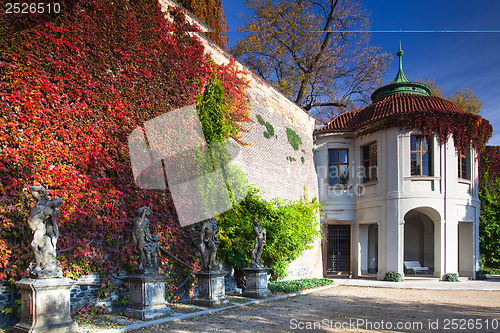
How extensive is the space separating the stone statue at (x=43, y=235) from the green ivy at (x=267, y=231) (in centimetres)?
483

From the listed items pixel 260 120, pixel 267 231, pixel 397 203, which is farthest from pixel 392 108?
pixel 267 231

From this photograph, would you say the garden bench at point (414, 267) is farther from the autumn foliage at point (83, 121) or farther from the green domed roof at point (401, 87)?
the autumn foliage at point (83, 121)

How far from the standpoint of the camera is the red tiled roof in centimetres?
1636

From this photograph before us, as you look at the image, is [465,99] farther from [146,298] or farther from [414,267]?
[146,298]

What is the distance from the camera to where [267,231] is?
1170cm

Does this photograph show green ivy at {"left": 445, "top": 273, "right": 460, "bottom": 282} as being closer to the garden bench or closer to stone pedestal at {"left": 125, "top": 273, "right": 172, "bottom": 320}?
the garden bench

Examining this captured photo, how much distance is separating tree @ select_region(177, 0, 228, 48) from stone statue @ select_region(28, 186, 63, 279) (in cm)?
997

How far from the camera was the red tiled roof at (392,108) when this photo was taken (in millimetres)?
16359

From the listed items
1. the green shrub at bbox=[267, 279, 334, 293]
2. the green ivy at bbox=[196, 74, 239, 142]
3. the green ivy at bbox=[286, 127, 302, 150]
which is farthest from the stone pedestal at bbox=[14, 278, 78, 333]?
the green ivy at bbox=[286, 127, 302, 150]

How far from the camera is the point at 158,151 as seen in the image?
9.04 meters

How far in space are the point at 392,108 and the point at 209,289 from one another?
11709 mm

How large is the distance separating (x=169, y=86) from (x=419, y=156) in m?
10.8

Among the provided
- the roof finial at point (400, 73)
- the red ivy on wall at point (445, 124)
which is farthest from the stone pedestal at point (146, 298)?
the roof finial at point (400, 73)

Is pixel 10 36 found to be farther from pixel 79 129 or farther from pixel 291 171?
pixel 291 171
